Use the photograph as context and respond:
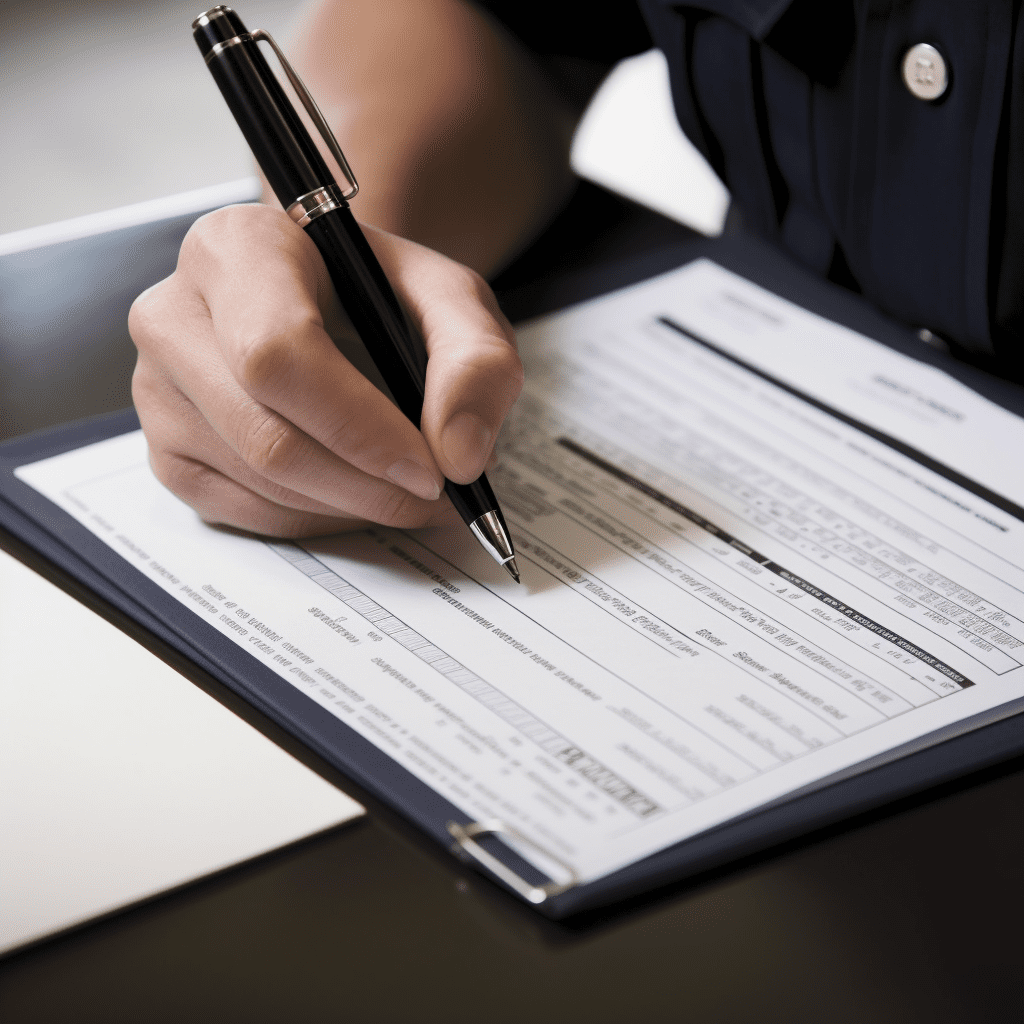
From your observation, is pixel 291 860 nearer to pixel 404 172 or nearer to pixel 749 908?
pixel 749 908

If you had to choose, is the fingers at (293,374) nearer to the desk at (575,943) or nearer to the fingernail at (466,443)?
the fingernail at (466,443)

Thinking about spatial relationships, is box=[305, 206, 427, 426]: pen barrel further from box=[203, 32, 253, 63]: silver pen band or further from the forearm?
the forearm

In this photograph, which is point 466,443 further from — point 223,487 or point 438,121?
point 438,121

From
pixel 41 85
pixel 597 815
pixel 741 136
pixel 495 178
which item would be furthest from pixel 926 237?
pixel 41 85

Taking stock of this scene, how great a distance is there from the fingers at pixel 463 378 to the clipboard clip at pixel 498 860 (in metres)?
0.14

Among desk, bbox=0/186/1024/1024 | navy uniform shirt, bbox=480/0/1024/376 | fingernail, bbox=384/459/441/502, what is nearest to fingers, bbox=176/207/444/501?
fingernail, bbox=384/459/441/502

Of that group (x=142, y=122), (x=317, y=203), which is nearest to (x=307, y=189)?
(x=317, y=203)

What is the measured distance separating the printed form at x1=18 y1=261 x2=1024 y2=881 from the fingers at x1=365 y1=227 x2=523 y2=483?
49 mm

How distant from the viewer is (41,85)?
153 cm

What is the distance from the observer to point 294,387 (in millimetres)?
401

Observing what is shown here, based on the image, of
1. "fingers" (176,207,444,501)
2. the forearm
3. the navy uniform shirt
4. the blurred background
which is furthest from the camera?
the blurred background

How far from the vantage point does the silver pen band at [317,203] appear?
447 millimetres

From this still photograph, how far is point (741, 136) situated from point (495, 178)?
0.14 metres

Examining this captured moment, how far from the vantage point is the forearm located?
25.3 inches
